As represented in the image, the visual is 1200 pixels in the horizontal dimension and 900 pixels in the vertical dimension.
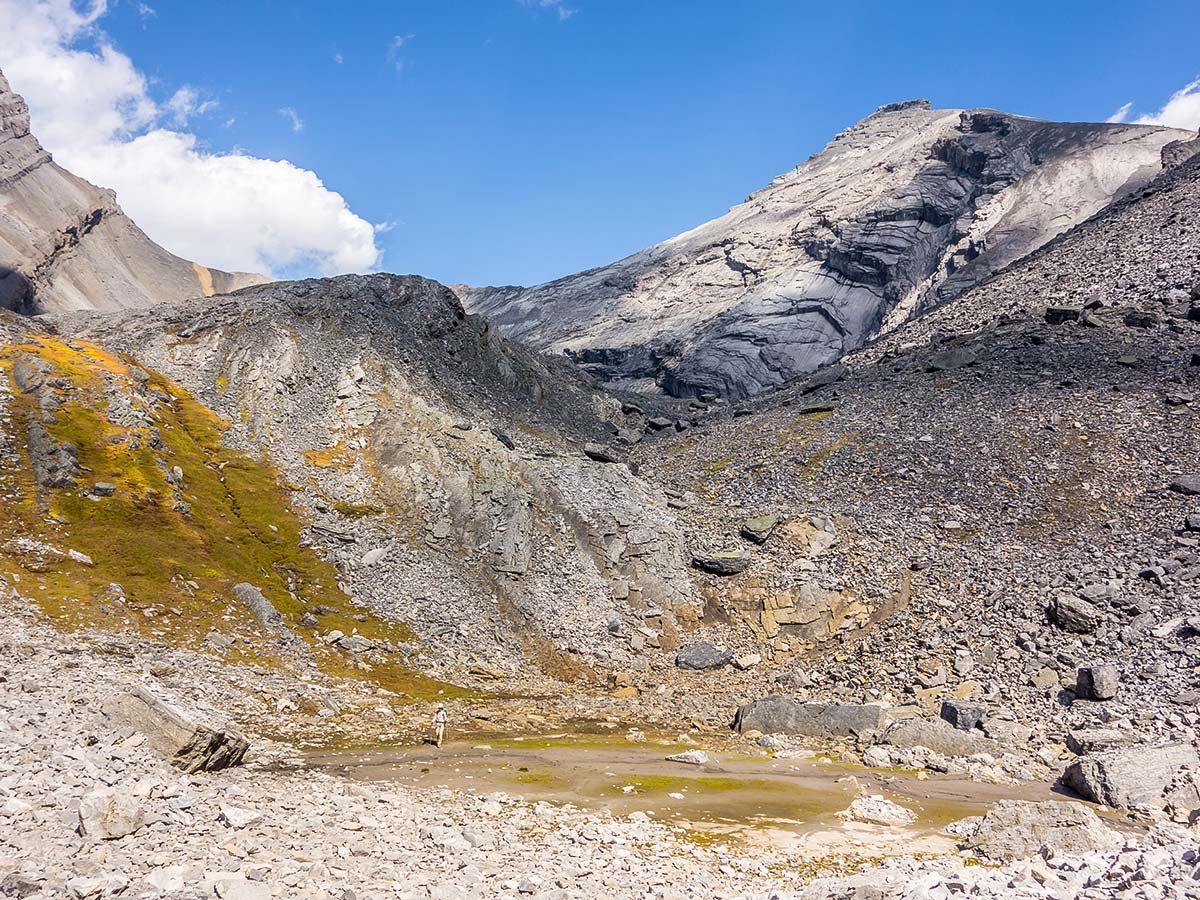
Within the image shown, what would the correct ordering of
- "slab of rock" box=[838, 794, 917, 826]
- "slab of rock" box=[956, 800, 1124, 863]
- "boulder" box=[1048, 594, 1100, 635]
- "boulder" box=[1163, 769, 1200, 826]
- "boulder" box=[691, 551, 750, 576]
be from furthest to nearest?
"boulder" box=[691, 551, 750, 576] → "boulder" box=[1048, 594, 1100, 635] → "slab of rock" box=[838, 794, 917, 826] → "boulder" box=[1163, 769, 1200, 826] → "slab of rock" box=[956, 800, 1124, 863]

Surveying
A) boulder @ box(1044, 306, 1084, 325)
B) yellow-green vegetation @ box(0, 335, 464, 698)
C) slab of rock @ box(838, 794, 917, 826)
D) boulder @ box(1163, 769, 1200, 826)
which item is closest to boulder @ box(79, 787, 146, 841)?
yellow-green vegetation @ box(0, 335, 464, 698)

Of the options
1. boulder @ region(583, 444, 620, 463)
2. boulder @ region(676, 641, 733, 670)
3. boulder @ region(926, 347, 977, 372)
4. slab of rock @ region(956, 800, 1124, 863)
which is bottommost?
slab of rock @ region(956, 800, 1124, 863)

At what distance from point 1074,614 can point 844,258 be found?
114142 mm

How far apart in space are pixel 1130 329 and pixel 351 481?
59625 millimetres

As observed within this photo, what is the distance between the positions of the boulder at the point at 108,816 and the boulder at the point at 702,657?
27.4 m

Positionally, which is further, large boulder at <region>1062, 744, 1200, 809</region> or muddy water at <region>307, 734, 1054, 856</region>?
large boulder at <region>1062, 744, 1200, 809</region>

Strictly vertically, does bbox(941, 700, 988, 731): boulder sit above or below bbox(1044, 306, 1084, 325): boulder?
below

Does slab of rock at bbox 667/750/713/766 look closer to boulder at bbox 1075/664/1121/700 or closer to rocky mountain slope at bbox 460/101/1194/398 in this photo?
boulder at bbox 1075/664/1121/700

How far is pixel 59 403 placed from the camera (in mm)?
44750

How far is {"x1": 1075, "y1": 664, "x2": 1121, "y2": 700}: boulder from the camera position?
30.4m

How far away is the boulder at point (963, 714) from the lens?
30.7m

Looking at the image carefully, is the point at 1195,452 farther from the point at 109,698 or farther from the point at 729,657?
the point at 109,698

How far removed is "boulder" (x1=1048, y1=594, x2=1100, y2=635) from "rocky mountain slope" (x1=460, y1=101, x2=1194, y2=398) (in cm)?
8415

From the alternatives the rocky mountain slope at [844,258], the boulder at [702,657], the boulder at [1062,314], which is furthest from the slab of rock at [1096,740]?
the rocky mountain slope at [844,258]
